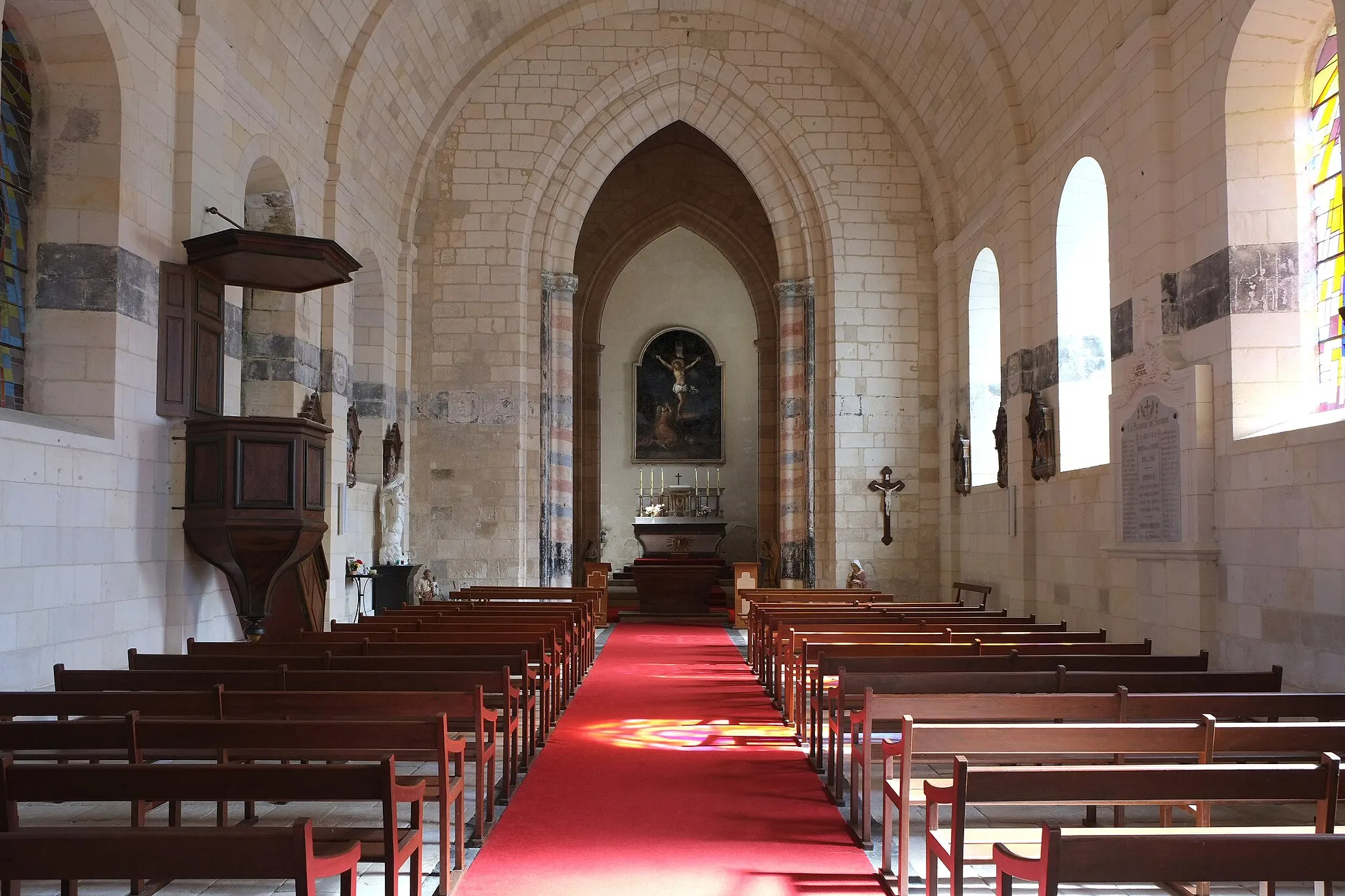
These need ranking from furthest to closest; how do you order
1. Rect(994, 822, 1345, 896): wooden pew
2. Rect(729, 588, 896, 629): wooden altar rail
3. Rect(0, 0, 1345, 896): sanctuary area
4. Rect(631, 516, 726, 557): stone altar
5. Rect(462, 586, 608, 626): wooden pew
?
Rect(631, 516, 726, 557): stone altar, Rect(462, 586, 608, 626): wooden pew, Rect(729, 588, 896, 629): wooden altar rail, Rect(0, 0, 1345, 896): sanctuary area, Rect(994, 822, 1345, 896): wooden pew

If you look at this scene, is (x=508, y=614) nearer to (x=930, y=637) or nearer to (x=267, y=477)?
(x=267, y=477)

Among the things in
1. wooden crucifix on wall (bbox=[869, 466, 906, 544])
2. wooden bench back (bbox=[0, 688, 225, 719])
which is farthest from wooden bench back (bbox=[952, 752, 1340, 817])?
wooden crucifix on wall (bbox=[869, 466, 906, 544])

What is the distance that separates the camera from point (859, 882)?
413 centimetres

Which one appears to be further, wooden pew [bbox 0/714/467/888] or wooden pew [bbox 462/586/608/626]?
wooden pew [bbox 462/586/608/626]

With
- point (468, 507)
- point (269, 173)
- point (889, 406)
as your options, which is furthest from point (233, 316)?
point (889, 406)

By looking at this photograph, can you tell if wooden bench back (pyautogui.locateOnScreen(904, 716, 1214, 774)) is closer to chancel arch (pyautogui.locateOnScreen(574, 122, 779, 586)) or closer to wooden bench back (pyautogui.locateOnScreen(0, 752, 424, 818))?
wooden bench back (pyautogui.locateOnScreen(0, 752, 424, 818))

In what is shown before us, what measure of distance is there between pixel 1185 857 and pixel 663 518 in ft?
57.5

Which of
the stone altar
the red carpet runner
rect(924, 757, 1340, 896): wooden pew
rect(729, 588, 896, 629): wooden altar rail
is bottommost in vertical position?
the red carpet runner

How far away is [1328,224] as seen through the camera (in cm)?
755

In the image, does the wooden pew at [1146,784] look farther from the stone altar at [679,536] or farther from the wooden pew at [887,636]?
the stone altar at [679,536]

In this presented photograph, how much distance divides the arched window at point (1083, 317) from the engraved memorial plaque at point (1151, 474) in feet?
6.20

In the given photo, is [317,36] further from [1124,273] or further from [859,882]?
[859,882]

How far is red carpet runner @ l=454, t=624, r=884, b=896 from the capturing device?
13.6 feet

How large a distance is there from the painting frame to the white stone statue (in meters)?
9.59
